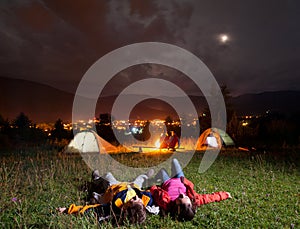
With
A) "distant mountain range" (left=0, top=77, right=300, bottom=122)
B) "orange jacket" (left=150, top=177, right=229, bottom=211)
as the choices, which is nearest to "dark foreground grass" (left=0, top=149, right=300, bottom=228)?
"orange jacket" (left=150, top=177, right=229, bottom=211)

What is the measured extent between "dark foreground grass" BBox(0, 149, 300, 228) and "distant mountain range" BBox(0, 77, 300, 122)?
85963mm

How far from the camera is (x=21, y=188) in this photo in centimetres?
569

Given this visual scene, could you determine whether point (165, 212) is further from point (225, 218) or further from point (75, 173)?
point (75, 173)

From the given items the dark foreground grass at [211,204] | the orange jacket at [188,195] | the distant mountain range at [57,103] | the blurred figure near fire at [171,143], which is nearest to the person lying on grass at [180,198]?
the orange jacket at [188,195]

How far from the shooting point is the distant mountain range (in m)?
107

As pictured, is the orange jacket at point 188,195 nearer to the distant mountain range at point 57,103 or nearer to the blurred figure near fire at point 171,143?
the blurred figure near fire at point 171,143

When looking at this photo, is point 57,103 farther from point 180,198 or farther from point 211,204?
point 180,198

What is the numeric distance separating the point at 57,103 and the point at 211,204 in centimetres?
14639

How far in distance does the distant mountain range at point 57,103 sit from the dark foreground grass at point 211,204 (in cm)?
8596

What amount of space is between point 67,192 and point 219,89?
67.5 feet

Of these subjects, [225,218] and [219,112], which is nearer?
[225,218]

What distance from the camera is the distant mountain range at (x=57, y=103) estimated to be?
351 feet

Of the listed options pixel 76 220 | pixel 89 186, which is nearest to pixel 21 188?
pixel 89 186

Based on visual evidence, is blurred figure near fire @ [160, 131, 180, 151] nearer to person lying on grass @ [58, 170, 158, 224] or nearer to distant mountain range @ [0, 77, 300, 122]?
person lying on grass @ [58, 170, 158, 224]
